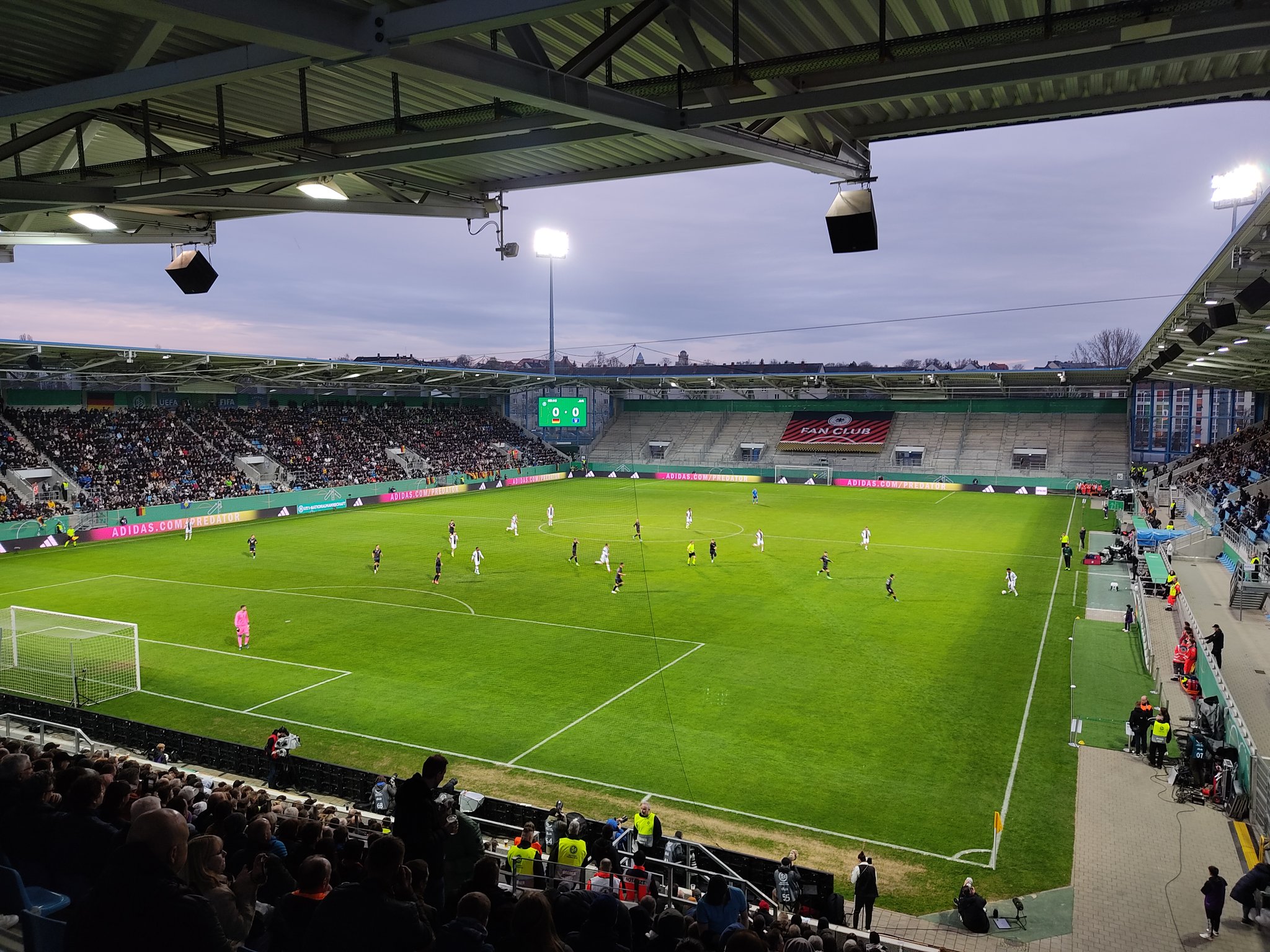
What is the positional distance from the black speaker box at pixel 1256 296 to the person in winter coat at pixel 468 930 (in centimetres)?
2081

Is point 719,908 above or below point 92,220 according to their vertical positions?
below

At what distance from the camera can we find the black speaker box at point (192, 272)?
11758mm

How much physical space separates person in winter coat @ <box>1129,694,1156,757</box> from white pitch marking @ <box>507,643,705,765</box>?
36.0 feet

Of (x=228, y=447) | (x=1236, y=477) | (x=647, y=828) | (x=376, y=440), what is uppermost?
(x=376, y=440)

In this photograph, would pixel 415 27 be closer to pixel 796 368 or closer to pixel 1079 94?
pixel 1079 94

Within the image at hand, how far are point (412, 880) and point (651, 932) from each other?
6.48 feet

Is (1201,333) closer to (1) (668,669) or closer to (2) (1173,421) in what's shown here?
(1) (668,669)

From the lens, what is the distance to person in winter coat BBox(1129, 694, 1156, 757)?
56.6 ft

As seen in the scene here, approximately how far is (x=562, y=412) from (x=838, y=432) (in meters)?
27.2

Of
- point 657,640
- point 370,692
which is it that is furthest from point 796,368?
point 370,692

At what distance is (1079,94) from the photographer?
7.11 metres

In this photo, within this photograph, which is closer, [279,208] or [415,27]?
[415,27]

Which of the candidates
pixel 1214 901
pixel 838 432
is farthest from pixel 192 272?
pixel 838 432

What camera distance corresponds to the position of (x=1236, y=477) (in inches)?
1797
